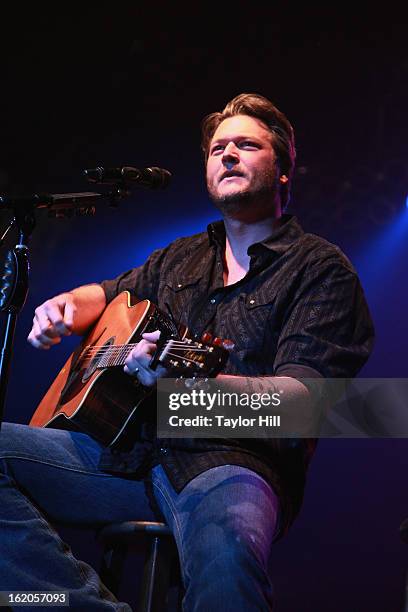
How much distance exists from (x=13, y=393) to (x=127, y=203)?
54.4 inches

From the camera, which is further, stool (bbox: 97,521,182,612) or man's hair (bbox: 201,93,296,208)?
man's hair (bbox: 201,93,296,208)

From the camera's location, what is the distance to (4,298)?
2.06 m

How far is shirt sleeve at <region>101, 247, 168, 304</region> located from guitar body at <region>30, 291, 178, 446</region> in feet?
0.75

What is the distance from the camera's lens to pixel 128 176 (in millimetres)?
2350

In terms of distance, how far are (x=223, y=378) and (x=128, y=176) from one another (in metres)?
0.79

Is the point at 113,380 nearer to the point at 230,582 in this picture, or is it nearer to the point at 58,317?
the point at 58,317

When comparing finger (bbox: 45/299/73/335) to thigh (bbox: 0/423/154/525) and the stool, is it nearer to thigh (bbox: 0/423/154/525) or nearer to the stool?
thigh (bbox: 0/423/154/525)

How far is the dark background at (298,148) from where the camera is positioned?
4.00 meters

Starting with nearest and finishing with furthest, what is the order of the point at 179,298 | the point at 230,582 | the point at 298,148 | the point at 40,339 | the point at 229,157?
the point at 230,582 < the point at 40,339 < the point at 179,298 < the point at 229,157 < the point at 298,148

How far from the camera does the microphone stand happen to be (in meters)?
2.05

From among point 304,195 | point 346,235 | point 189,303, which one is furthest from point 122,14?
point 189,303

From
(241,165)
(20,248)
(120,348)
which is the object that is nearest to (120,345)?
(120,348)

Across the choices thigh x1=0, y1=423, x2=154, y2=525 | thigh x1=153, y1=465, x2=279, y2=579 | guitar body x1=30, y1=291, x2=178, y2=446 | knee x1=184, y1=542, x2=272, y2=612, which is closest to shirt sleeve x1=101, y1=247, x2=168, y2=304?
guitar body x1=30, y1=291, x2=178, y2=446

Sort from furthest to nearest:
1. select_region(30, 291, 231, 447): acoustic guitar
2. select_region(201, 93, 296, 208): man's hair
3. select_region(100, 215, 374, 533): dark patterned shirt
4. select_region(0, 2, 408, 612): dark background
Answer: select_region(0, 2, 408, 612): dark background → select_region(201, 93, 296, 208): man's hair → select_region(100, 215, 374, 533): dark patterned shirt → select_region(30, 291, 231, 447): acoustic guitar
